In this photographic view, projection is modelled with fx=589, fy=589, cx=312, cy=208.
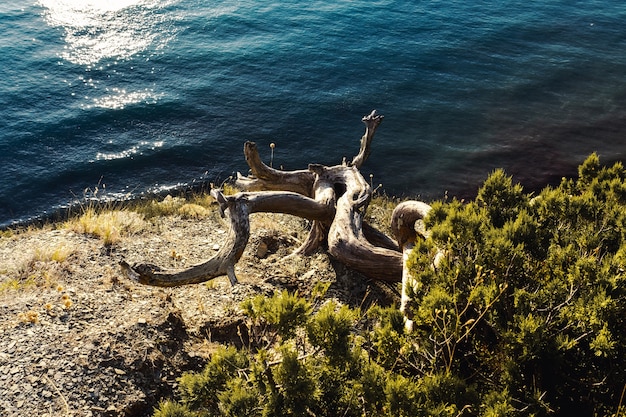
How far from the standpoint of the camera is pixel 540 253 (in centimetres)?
639

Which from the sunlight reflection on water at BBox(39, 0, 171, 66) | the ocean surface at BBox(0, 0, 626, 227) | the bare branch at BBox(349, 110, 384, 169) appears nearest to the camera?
the bare branch at BBox(349, 110, 384, 169)

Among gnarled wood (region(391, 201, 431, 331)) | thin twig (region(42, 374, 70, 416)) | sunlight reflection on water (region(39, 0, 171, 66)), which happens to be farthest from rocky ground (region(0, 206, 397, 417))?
sunlight reflection on water (region(39, 0, 171, 66))

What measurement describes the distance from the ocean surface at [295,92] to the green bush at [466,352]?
12465 millimetres

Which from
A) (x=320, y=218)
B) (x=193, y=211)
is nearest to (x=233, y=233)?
(x=320, y=218)

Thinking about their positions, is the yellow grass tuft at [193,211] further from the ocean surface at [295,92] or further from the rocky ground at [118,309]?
the ocean surface at [295,92]

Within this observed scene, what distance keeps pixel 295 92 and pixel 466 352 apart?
1903cm

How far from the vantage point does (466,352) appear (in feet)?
19.3

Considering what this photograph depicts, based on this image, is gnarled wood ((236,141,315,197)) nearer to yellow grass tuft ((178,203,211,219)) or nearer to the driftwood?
the driftwood

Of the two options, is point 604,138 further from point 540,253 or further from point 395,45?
point 540,253

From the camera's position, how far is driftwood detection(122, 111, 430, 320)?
8.51m

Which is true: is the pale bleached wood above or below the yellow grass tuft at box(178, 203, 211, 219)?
above

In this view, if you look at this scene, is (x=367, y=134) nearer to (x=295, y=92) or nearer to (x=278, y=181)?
(x=278, y=181)

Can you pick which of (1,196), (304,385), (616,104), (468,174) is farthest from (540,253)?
(616,104)

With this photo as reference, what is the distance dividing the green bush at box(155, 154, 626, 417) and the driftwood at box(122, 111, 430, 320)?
8.49 ft
